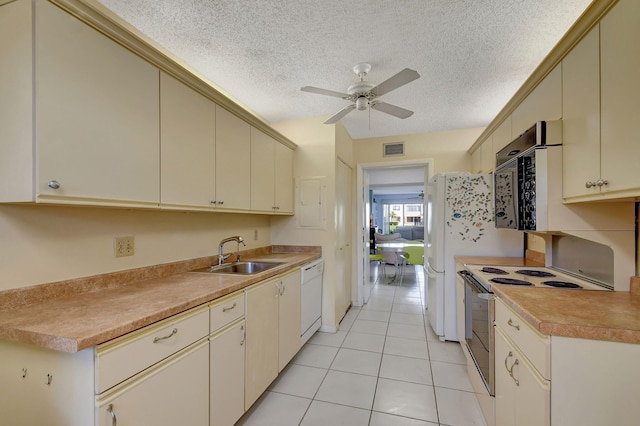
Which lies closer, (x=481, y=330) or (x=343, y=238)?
(x=481, y=330)

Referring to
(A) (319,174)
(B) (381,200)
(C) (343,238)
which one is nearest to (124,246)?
(A) (319,174)

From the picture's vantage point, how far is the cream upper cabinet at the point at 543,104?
5.22ft

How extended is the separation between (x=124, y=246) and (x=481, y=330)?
241cm

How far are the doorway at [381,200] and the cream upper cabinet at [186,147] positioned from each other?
2589mm

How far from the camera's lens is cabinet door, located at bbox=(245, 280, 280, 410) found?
1753mm

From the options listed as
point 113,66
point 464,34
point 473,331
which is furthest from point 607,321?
point 113,66

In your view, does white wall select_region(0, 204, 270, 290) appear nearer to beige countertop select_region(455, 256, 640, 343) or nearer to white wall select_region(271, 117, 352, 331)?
white wall select_region(271, 117, 352, 331)

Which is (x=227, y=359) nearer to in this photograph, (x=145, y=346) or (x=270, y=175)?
(x=145, y=346)

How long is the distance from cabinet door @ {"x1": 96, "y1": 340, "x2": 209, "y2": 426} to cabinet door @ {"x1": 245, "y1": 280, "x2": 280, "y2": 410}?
1.30 ft

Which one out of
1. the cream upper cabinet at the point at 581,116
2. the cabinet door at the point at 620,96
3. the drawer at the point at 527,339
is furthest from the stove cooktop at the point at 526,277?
the cabinet door at the point at 620,96

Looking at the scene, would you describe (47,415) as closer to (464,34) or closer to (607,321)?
(607,321)

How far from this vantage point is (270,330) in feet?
6.64

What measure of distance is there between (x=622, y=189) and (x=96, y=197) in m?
2.30

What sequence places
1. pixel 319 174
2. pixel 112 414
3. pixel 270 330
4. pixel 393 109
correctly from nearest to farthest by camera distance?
1. pixel 112 414
2. pixel 270 330
3. pixel 393 109
4. pixel 319 174
